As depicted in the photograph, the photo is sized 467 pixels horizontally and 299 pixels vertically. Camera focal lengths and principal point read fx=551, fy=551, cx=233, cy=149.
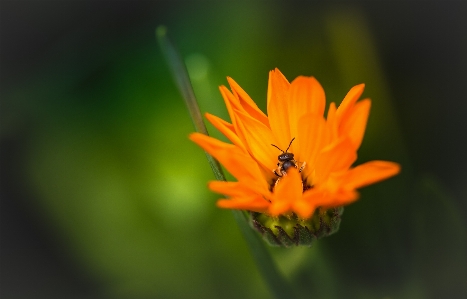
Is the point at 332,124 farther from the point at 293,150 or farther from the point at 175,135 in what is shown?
the point at 175,135

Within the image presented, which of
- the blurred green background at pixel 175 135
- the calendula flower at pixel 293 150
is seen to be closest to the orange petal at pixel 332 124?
the calendula flower at pixel 293 150

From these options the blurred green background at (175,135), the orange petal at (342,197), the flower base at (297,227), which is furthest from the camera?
the blurred green background at (175,135)

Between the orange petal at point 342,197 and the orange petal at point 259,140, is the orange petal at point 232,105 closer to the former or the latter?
the orange petal at point 259,140

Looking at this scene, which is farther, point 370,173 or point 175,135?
point 175,135

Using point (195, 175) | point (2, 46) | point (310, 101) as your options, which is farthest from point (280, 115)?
point (2, 46)

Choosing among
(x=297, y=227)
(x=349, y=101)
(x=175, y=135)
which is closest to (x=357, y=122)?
(x=349, y=101)

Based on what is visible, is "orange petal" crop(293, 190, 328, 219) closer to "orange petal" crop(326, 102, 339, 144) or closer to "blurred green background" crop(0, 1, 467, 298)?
"orange petal" crop(326, 102, 339, 144)

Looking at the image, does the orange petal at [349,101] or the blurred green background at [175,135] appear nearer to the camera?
the orange petal at [349,101]
